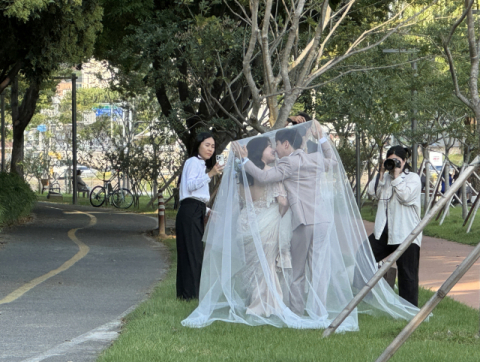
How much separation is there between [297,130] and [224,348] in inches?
88.6

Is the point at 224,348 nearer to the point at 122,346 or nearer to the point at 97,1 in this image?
the point at 122,346

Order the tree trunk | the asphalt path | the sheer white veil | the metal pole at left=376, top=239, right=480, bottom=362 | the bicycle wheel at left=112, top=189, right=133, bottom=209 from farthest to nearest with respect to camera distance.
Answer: the bicycle wheel at left=112, top=189, right=133, bottom=209 → the tree trunk → the sheer white veil → the asphalt path → the metal pole at left=376, top=239, right=480, bottom=362

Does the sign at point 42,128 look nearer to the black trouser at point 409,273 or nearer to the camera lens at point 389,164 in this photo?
the camera lens at point 389,164

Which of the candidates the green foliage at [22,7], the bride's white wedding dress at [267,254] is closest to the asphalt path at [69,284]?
the bride's white wedding dress at [267,254]

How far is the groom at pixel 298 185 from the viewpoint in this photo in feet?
21.8

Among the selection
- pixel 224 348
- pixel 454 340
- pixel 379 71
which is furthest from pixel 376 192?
pixel 379 71

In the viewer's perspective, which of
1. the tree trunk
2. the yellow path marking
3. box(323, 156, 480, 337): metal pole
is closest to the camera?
box(323, 156, 480, 337): metal pole

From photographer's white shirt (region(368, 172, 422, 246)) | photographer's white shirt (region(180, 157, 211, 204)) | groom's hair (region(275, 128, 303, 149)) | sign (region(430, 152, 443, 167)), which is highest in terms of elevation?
sign (region(430, 152, 443, 167))

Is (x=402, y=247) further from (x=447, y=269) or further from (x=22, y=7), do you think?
(x=22, y=7)

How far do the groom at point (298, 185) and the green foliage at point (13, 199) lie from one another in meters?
10.7

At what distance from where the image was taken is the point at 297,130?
22.4 ft

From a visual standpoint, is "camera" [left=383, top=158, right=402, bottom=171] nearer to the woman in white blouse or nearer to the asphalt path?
the woman in white blouse

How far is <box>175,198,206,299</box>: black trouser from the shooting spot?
25.2 feet

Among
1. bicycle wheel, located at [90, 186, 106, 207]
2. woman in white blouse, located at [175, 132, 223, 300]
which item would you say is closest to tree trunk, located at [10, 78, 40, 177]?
bicycle wheel, located at [90, 186, 106, 207]
